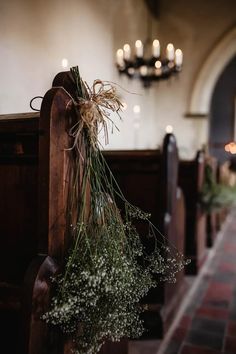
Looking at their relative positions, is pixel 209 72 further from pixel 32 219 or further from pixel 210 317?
pixel 32 219

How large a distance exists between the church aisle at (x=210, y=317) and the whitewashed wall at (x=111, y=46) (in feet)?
4.38

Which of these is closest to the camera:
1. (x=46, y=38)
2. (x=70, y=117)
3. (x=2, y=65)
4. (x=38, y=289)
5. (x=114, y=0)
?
(x=38, y=289)

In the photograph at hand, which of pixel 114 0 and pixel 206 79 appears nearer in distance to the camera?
pixel 114 0

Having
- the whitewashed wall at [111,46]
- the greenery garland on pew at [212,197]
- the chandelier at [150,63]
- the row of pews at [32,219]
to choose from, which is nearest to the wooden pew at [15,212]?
the row of pews at [32,219]

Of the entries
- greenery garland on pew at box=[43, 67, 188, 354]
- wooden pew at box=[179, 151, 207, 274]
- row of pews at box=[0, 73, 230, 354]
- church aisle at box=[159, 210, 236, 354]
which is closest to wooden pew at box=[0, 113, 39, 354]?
row of pews at box=[0, 73, 230, 354]

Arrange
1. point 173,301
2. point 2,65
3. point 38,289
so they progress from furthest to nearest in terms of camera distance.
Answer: point 2,65 → point 173,301 → point 38,289

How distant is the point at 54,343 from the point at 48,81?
2.44 meters

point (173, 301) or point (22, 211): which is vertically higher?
point (22, 211)

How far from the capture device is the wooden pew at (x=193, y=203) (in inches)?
114

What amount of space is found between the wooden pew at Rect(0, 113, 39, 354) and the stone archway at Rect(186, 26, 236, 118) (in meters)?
5.55

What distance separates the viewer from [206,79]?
6.22m

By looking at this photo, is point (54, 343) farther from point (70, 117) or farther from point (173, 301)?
point (173, 301)

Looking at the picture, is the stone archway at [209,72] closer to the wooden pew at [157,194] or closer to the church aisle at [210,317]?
the church aisle at [210,317]

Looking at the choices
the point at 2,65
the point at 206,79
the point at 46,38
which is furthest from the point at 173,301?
the point at 206,79
